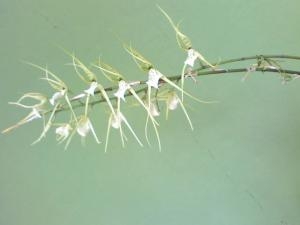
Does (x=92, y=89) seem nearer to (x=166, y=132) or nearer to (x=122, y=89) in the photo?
(x=122, y=89)

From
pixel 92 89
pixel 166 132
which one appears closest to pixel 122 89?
pixel 92 89

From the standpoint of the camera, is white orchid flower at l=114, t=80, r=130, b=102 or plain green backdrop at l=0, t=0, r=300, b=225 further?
plain green backdrop at l=0, t=0, r=300, b=225

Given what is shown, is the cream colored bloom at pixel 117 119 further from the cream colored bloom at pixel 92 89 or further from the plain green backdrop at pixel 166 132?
the plain green backdrop at pixel 166 132

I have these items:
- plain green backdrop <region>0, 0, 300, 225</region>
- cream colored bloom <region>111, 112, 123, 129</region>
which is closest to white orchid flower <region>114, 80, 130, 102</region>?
cream colored bloom <region>111, 112, 123, 129</region>

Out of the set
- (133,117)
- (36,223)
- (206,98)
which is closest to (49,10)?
(133,117)

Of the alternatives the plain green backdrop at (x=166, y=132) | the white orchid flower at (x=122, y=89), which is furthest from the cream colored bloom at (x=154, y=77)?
the plain green backdrop at (x=166, y=132)

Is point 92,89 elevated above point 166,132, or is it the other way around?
point 166,132

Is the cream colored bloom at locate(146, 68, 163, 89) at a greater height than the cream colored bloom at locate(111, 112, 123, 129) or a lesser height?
greater

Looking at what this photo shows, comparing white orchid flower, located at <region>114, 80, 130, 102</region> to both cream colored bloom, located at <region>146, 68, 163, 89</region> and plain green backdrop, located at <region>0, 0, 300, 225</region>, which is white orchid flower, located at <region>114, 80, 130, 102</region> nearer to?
cream colored bloom, located at <region>146, 68, 163, 89</region>

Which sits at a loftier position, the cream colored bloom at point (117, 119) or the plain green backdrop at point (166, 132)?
the plain green backdrop at point (166, 132)

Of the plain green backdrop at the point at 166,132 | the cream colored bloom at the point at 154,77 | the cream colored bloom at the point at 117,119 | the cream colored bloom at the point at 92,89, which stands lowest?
the cream colored bloom at the point at 117,119
